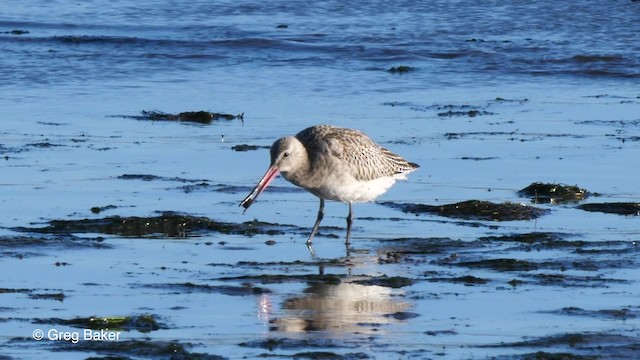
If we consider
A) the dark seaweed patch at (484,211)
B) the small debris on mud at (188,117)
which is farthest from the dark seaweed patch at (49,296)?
the small debris on mud at (188,117)

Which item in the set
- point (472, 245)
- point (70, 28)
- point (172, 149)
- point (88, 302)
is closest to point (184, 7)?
point (70, 28)

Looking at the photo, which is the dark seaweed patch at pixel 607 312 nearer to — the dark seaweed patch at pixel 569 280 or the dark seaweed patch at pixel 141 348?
the dark seaweed patch at pixel 569 280

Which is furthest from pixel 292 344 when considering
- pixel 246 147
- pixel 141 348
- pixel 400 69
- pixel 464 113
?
pixel 400 69

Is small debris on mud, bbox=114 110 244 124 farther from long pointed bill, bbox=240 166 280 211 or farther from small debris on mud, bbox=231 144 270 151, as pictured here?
long pointed bill, bbox=240 166 280 211

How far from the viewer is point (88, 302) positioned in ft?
29.2

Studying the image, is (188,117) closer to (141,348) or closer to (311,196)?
(311,196)

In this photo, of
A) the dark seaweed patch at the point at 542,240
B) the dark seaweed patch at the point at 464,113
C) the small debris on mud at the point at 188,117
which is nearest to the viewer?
the dark seaweed patch at the point at 542,240

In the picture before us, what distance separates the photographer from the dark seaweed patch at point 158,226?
1109 cm

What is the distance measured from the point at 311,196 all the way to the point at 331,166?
1.45m

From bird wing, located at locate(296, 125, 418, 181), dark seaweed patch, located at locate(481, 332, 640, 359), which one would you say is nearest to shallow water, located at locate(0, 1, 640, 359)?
dark seaweed patch, located at locate(481, 332, 640, 359)

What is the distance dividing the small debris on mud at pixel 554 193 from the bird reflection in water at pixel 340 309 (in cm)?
318

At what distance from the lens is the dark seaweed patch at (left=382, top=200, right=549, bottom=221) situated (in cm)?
1187

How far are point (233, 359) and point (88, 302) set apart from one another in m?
1.48

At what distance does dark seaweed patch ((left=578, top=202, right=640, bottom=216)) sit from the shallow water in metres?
0.14
